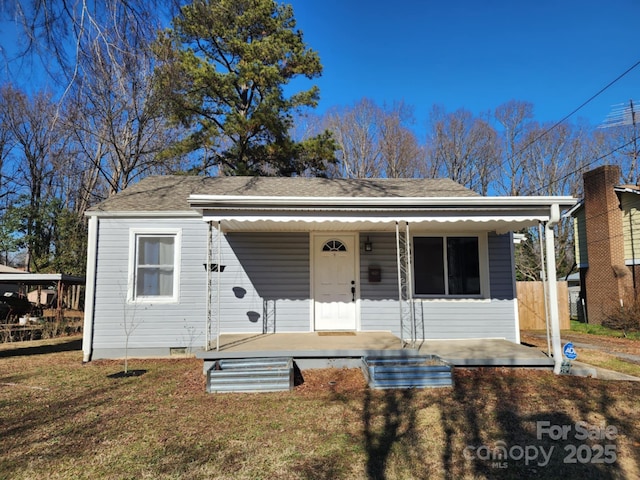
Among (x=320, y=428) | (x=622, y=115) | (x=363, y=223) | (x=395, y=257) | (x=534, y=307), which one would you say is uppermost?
(x=622, y=115)

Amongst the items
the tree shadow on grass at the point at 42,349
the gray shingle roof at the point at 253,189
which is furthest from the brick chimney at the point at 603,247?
the tree shadow on grass at the point at 42,349

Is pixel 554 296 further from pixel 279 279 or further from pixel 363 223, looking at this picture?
pixel 279 279

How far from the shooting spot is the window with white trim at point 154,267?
805 cm

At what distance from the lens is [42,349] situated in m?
9.96

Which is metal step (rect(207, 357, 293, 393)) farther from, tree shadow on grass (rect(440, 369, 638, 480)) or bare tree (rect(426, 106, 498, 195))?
bare tree (rect(426, 106, 498, 195))

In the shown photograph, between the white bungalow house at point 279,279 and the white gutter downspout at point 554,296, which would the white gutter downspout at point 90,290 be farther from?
the white gutter downspout at point 554,296

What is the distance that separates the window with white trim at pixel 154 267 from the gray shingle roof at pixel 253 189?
2.13ft

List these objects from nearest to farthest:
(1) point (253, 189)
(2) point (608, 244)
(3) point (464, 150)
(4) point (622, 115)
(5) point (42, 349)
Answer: (1) point (253, 189) → (5) point (42, 349) → (2) point (608, 244) → (4) point (622, 115) → (3) point (464, 150)

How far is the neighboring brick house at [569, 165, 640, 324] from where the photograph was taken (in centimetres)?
1416

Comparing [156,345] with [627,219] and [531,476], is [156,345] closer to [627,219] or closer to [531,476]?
[531,476]

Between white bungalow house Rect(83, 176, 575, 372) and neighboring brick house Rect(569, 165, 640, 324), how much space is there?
29.7 ft

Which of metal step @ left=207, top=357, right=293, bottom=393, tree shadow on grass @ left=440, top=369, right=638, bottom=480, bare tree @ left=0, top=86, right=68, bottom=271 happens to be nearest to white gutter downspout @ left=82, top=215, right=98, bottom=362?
metal step @ left=207, top=357, right=293, bottom=393

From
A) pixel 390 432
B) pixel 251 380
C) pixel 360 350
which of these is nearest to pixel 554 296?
pixel 360 350

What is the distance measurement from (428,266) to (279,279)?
3141 millimetres
